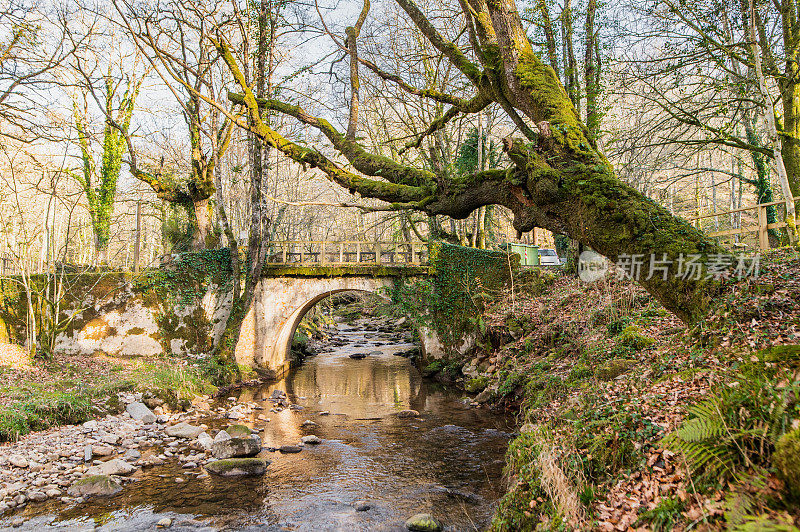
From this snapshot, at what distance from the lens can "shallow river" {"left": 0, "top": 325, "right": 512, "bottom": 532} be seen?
215 inches

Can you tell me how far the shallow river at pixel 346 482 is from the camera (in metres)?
5.46

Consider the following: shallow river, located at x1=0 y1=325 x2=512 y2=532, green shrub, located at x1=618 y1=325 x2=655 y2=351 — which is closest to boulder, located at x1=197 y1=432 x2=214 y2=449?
shallow river, located at x1=0 y1=325 x2=512 y2=532

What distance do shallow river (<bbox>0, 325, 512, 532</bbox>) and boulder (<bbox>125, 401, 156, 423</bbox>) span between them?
123 cm

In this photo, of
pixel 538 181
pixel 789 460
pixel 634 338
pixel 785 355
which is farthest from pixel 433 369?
pixel 789 460

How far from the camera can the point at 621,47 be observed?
32.7 ft

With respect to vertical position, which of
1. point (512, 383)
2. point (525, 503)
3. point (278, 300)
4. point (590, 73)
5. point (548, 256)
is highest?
point (590, 73)

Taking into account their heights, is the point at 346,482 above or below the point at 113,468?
below

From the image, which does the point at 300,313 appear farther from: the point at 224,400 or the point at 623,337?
the point at 623,337

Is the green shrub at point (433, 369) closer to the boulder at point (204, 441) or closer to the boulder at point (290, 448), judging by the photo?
the boulder at point (290, 448)

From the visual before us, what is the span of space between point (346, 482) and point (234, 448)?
224 centimetres

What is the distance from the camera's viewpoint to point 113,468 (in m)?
6.85

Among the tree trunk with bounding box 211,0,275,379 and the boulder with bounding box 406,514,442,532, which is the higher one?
the tree trunk with bounding box 211,0,275,379

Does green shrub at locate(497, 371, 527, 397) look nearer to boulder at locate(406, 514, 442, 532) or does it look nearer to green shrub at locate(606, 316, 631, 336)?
green shrub at locate(606, 316, 631, 336)

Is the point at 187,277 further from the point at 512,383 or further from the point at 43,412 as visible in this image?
the point at 512,383
